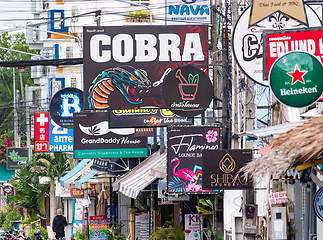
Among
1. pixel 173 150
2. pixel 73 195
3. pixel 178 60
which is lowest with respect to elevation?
pixel 73 195

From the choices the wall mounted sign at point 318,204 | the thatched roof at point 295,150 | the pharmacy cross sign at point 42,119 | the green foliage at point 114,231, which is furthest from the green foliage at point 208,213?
the pharmacy cross sign at point 42,119

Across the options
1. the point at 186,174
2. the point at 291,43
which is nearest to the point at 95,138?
the point at 186,174

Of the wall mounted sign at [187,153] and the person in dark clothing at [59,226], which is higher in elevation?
the wall mounted sign at [187,153]

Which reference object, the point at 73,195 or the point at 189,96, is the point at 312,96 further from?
the point at 73,195

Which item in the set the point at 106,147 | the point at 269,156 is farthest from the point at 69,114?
the point at 269,156

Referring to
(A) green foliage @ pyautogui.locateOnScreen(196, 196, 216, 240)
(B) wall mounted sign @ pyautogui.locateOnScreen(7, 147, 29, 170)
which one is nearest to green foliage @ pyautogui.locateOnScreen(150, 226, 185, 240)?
(A) green foliage @ pyautogui.locateOnScreen(196, 196, 216, 240)

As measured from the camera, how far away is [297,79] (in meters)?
7.90

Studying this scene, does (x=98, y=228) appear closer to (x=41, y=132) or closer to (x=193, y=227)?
(x=193, y=227)

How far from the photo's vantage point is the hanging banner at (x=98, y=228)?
69.6 feet

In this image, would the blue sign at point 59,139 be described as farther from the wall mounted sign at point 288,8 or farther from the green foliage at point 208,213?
the wall mounted sign at point 288,8

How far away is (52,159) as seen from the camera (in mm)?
30734

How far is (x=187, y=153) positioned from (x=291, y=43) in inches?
181

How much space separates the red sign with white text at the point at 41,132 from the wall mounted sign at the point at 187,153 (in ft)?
45.1

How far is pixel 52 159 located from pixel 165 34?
18.5 m
